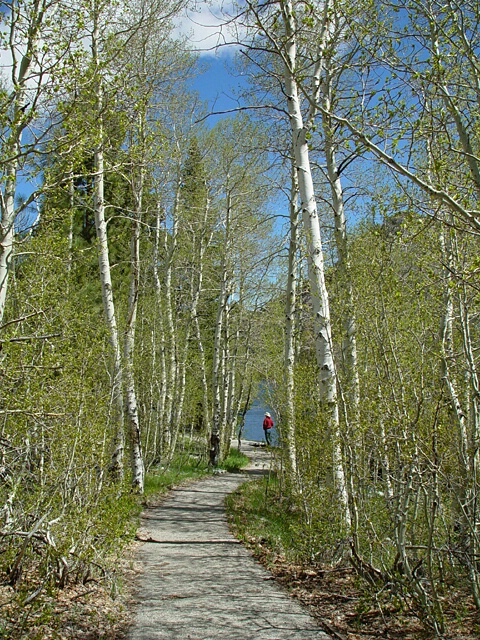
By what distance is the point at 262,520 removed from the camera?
9.30m

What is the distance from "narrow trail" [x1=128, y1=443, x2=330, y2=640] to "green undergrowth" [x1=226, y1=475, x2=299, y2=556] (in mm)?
264

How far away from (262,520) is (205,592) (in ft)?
12.9

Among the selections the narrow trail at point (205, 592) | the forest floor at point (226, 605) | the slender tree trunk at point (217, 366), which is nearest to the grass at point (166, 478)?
the slender tree trunk at point (217, 366)

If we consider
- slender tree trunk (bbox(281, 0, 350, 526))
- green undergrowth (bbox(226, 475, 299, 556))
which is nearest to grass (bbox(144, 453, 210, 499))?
green undergrowth (bbox(226, 475, 299, 556))

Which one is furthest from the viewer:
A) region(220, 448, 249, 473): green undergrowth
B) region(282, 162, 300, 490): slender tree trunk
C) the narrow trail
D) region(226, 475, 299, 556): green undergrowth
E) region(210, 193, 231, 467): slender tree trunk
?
region(220, 448, 249, 473): green undergrowth

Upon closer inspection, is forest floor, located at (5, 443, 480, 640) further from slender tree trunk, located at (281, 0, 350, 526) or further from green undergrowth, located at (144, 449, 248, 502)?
green undergrowth, located at (144, 449, 248, 502)

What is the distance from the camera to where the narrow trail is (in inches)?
175

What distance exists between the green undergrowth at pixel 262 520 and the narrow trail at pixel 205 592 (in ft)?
0.87

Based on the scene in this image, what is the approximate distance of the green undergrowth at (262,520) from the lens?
295 inches

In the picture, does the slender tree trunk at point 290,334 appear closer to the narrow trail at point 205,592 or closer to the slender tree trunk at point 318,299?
the narrow trail at point 205,592

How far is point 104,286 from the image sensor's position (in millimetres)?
9422

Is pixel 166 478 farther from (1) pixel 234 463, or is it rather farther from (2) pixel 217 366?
(1) pixel 234 463

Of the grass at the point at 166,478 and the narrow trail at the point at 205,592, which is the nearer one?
the narrow trail at the point at 205,592

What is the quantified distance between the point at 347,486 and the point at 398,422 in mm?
1406
